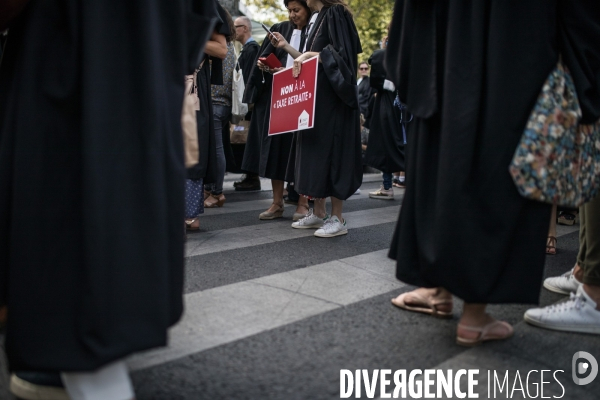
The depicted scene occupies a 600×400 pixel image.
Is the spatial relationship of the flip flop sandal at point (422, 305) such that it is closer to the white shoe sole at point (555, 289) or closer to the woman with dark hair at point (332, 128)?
the white shoe sole at point (555, 289)

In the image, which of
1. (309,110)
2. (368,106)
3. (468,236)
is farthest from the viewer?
(368,106)

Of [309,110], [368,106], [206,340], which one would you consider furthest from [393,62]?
[368,106]

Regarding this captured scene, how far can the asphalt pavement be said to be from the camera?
73.9 inches

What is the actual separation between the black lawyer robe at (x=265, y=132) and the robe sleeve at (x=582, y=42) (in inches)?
131

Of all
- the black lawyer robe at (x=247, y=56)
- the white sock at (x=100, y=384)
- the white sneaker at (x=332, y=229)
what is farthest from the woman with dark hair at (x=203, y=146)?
the white sock at (x=100, y=384)

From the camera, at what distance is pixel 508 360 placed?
211 centimetres

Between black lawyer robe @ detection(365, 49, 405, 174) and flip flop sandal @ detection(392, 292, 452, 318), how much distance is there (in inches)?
191

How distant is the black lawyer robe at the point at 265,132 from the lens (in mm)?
5312

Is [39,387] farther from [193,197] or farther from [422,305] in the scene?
[193,197]

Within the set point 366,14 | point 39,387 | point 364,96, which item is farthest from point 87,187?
point 366,14

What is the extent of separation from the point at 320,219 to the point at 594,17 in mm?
3019

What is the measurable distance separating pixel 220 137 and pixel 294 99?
1.03 m

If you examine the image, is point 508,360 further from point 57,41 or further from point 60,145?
point 57,41

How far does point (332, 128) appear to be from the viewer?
14.9ft
